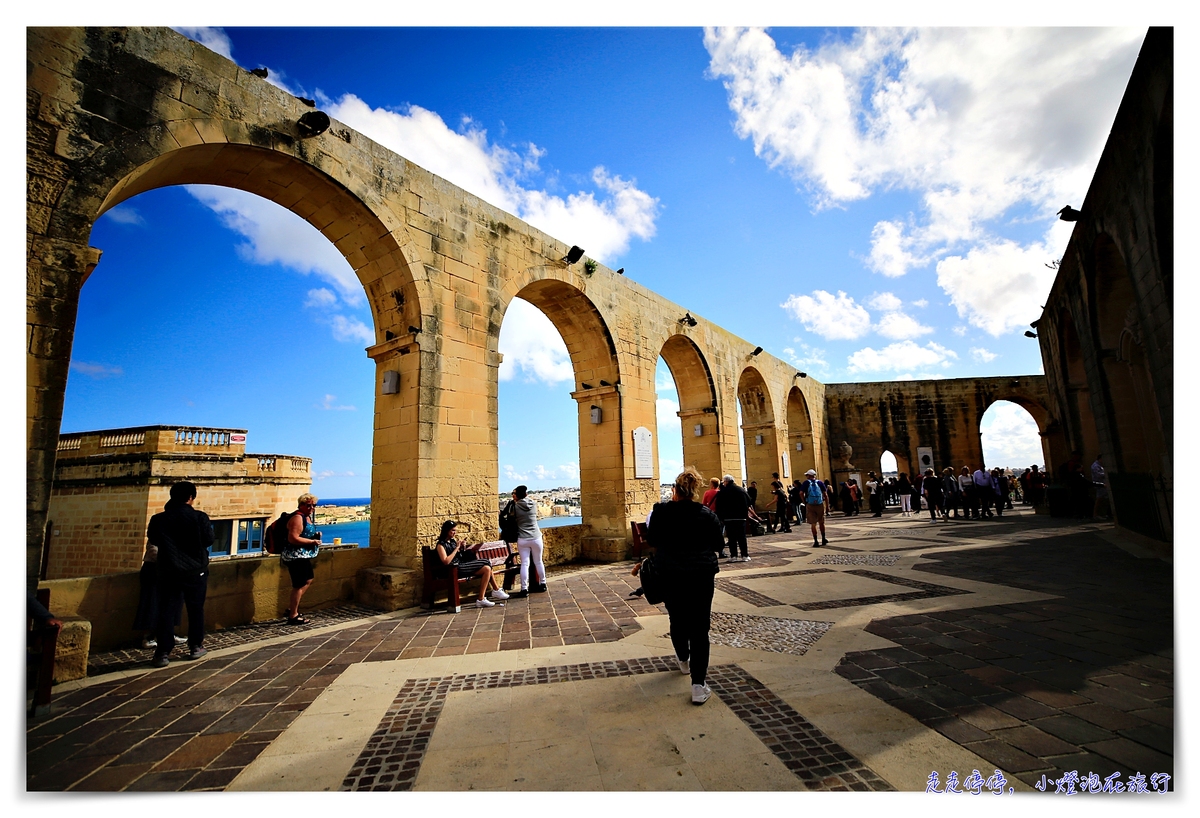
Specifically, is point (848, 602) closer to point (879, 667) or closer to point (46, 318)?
point (879, 667)

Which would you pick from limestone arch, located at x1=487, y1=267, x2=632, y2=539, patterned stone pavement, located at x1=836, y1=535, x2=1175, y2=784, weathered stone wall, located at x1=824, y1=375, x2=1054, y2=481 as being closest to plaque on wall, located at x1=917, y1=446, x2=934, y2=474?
weathered stone wall, located at x1=824, y1=375, x2=1054, y2=481

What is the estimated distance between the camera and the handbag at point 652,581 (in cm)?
325

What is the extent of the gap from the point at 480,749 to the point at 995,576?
6140 mm

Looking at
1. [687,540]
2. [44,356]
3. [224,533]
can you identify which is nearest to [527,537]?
[687,540]

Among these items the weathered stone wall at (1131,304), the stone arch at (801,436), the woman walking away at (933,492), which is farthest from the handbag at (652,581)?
the stone arch at (801,436)

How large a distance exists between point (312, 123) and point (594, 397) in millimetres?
5884

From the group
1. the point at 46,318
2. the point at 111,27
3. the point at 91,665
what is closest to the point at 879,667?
the point at 91,665

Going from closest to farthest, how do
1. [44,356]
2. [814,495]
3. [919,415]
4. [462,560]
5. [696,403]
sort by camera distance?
[44,356] → [462,560] → [814,495] → [696,403] → [919,415]

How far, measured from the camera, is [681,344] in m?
12.0

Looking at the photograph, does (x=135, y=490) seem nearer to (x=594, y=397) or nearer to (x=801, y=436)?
(x=594, y=397)

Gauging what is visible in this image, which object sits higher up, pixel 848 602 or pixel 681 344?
pixel 681 344

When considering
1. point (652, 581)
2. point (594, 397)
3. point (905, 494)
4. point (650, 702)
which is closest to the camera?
point (650, 702)

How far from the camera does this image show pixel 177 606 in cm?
397

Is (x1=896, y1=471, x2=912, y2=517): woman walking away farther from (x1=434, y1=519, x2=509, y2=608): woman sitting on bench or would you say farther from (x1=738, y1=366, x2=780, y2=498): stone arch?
(x1=434, y1=519, x2=509, y2=608): woman sitting on bench
